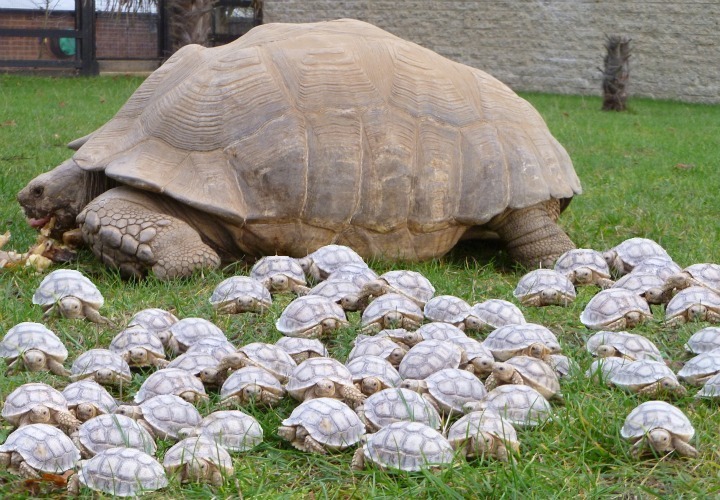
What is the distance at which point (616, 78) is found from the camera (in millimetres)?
15094

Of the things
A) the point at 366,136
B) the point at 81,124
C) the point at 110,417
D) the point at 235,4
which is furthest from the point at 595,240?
the point at 235,4

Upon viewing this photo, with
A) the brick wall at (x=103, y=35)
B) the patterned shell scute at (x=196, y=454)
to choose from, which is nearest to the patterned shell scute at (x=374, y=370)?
the patterned shell scute at (x=196, y=454)

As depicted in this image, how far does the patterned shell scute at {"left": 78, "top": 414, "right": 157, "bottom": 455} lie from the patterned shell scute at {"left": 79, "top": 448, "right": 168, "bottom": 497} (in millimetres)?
140

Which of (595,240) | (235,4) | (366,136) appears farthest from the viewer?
(235,4)

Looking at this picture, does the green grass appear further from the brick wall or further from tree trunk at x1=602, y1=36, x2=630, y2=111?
the brick wall

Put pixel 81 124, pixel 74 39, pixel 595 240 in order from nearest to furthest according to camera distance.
Result: 1. pixel 595 240
2. pixel 81 124
3. pixel 74 39

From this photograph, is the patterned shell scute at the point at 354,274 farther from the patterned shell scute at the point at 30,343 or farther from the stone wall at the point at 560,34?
the stone wall at the point at 560,34

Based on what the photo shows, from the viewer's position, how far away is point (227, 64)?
5.08 metres

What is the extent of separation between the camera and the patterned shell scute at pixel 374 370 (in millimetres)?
3113

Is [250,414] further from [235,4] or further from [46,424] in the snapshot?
[235,4]

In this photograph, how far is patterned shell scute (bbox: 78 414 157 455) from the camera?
2641 mm

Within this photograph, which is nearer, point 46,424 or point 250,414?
point 46,424

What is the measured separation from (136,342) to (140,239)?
1291 millimetres

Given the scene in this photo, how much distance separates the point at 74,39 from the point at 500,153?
46.2 feet
